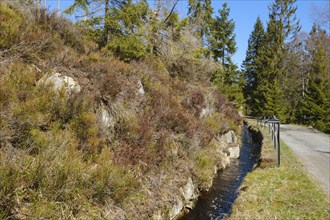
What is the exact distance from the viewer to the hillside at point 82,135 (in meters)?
4.21

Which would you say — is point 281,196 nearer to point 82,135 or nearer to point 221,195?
point 221,195

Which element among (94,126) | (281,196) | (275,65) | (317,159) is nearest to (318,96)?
(275,65)

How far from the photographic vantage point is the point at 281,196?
266 inches

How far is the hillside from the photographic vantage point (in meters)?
4.21

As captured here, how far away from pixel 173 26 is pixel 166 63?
7.75ft

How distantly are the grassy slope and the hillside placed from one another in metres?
1.58

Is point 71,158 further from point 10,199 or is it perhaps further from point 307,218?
point 307,218

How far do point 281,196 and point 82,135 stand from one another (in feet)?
16.8

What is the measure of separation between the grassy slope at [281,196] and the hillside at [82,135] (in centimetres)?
158

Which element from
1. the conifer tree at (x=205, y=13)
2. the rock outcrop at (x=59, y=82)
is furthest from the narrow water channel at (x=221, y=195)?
the conifer tree at (x=205, y=13)

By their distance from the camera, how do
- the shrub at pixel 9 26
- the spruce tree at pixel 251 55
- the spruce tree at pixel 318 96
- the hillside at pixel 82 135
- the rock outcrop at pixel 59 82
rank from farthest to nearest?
1. the spruce tree at pixel 251 55
2. the spruce tree at pixel 318 96
3. the shrub at pixel 9 26
4. the rock outcrop at pixel 59 82
5. the hillside at pixel 82 135

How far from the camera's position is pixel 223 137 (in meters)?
14.5

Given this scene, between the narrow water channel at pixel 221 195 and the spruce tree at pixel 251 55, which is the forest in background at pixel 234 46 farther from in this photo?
the narrow water channel at pixel 221 195

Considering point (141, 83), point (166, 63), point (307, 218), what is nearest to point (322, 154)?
point (307, 218)
